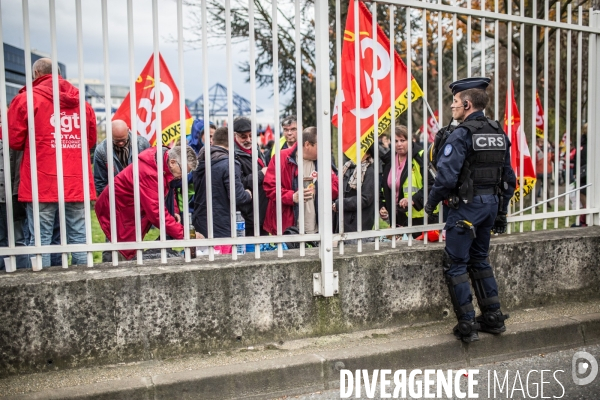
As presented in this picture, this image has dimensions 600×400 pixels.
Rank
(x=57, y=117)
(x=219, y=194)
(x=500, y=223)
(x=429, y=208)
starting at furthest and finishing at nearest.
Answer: (x=219, y=194)
(x=500, y=223)
(x=429, y=208)
(x=57, y=117)

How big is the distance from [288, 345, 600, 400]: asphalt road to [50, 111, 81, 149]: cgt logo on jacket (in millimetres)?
2280

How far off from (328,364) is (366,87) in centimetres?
212

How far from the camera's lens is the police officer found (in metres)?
4.54

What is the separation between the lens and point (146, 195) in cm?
457

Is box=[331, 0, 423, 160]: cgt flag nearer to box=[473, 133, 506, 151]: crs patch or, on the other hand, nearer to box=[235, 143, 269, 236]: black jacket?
box=[473, 133, 506, 151]: crs patch

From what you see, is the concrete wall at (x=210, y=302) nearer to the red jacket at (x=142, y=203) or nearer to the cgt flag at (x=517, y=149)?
the red jacket at (x=142, y=203)

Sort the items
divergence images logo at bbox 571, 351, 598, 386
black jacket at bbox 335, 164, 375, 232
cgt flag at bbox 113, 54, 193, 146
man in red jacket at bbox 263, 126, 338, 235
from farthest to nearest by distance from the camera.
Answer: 1. black jacket at bbox 335, 164, 375, 232
2. man in red jacket at bbox 263, 126, 338, 235
3. cgt flag at bbox 113, 54, 193, 146
4. divergence images logo at bbox 571, 351, 598, 386

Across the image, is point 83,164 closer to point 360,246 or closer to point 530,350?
point 360,246

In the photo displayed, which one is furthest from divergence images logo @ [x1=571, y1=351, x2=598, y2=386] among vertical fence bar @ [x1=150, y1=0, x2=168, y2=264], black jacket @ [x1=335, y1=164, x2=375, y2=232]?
vertical fence bar @ [x1=150, y1=0, x2=168, y2=264]

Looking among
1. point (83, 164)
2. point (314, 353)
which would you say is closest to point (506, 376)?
point (314, 353)

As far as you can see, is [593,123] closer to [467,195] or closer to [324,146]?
[467,195]

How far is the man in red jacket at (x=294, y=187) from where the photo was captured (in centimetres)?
523

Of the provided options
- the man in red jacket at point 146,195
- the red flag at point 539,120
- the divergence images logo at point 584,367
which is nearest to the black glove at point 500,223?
the divergence images logo at point 584,367

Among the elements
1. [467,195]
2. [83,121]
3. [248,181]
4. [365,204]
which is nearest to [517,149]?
[467,195]
